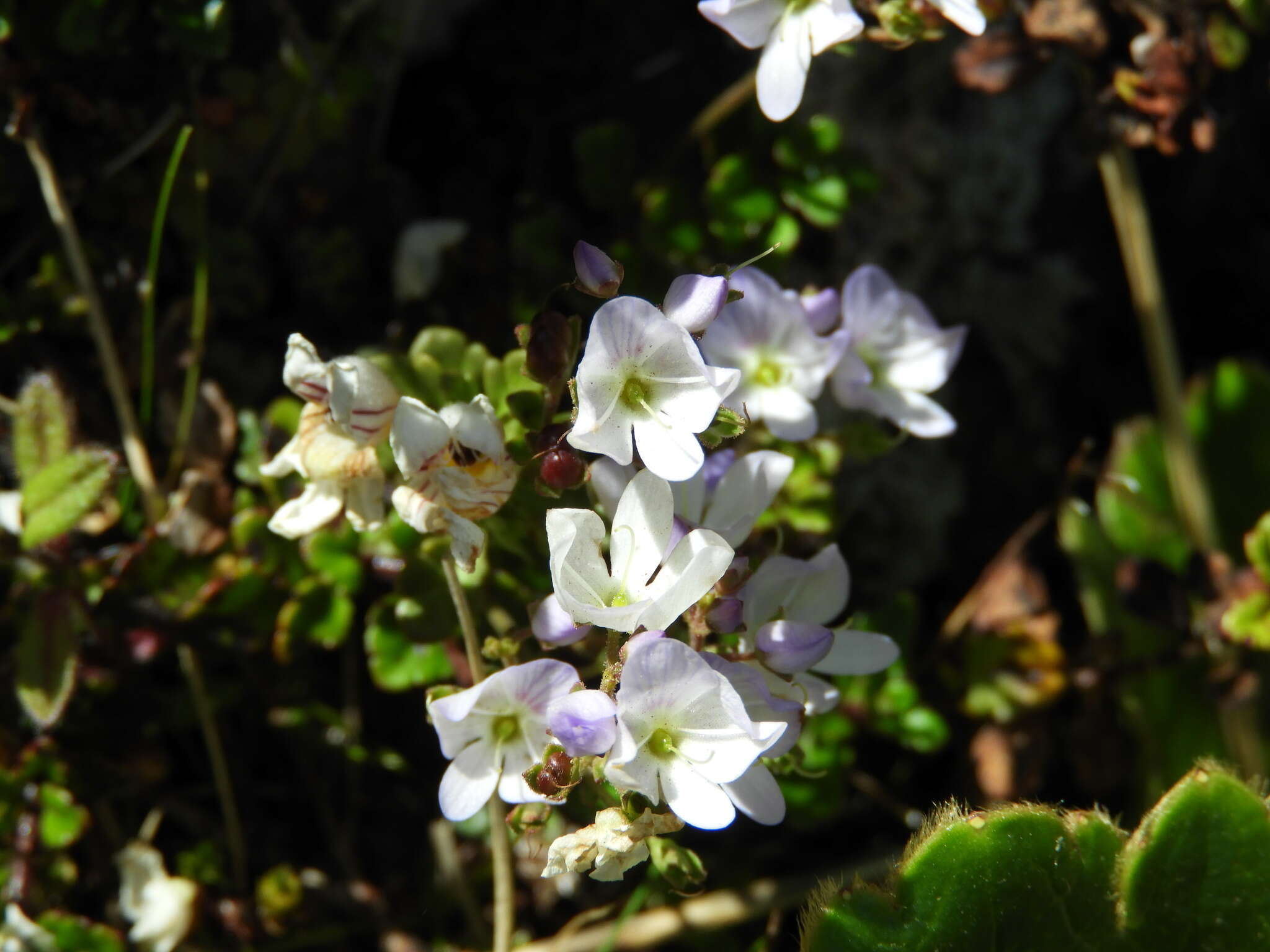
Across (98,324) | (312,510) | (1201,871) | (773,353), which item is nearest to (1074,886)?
(1201,871)

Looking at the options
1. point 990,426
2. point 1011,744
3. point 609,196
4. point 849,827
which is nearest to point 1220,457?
point 990,426

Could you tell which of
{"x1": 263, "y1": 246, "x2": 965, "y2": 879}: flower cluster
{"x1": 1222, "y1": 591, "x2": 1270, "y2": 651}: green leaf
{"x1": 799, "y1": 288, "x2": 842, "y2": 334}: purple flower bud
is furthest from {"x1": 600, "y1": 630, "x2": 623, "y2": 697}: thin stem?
{"x1": 1222, "y1": 591, "x2": 1270, "y2": 651}: green leaf

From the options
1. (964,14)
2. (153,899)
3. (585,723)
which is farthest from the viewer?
(153,899)

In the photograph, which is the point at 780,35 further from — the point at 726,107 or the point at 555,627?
the point at 555,627

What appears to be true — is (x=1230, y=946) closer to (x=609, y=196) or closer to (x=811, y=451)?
(x=811, y=451)

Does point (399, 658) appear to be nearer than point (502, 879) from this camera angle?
No

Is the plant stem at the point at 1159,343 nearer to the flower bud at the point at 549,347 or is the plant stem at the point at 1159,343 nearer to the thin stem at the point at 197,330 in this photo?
the flower bud at the point at 549,347
